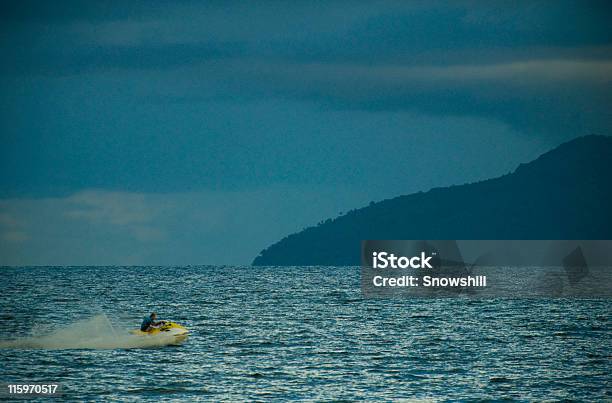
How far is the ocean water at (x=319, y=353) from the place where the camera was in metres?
51.8

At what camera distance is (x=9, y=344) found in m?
67.2

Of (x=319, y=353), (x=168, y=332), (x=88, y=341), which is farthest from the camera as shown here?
(x=88, y=341)

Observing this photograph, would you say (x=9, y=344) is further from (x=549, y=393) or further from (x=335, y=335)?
(x=549, y=393)

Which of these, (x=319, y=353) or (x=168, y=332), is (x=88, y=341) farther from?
(x=319, y=353)

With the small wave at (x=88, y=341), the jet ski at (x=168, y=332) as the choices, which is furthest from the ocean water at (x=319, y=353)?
the jet ski at (x=168, y=332)

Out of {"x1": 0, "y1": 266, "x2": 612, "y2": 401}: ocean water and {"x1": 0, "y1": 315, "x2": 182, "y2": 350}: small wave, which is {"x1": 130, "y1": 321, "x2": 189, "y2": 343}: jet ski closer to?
{"x1": 0, "y1": 315, "x2": 182, "y2": 350}: small wave

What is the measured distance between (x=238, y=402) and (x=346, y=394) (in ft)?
18.8

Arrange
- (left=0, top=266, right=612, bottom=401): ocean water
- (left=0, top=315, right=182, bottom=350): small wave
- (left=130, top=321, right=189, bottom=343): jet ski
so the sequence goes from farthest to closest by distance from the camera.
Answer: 1. (left=130, top=321, right=189, bottom=343): jet ski
2. (left=0, top=315, right=182, bottom=350): small wave
3. (left=0, top=266, right=612, bottom=401): ocean water

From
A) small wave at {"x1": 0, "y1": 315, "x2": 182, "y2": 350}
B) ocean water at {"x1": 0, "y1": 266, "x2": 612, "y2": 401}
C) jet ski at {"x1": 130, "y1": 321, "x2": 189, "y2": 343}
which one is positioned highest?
jet ski at {"x1": 130, "y1": 321, "x2": 189, "y2": 343}

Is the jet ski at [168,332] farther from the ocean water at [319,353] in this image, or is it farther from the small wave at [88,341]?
the ocean water at [319,353]

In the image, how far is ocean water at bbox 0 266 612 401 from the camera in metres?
51.8

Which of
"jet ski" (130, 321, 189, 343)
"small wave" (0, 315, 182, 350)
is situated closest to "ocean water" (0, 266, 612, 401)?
"small wave" (0, 315, 182, 350)

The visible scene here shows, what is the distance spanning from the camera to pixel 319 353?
64875 millimetres

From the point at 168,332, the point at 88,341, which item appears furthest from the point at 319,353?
the point at 88,341
